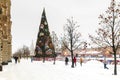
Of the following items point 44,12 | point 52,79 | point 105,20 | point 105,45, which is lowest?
point 52,79

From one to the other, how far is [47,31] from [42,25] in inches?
103

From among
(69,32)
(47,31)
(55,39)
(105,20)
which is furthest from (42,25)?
(105,20)

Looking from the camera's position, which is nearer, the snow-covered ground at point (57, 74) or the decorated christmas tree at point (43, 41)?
the snow-covered ground at point (57, 74)

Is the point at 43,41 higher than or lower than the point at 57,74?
higher

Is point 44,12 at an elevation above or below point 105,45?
above

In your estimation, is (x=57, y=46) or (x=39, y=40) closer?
(x=57, y=46)

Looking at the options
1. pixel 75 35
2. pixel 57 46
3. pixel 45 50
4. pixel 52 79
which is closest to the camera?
pixel 52 79

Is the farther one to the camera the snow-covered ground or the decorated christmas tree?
the decorated christmas tree

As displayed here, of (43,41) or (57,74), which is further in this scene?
(43,41)

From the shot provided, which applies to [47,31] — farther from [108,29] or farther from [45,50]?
[108,29]

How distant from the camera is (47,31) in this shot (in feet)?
334

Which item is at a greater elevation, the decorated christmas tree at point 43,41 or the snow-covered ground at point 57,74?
the decorated christmas tree at point 43,41

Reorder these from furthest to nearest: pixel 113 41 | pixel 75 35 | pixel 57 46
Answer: pixel 57 46 < pixel 75 35 < pixel 113 41

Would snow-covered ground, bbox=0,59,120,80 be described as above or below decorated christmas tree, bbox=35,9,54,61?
below
